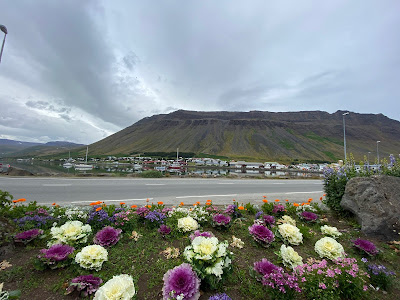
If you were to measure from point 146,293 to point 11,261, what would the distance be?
6.42 feet

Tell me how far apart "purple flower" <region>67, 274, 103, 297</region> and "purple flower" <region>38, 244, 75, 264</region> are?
52cm

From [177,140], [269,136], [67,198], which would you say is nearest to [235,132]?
[269,136]

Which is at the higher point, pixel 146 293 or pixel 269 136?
pixel 269 136

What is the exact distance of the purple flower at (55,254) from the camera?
237 centimetres

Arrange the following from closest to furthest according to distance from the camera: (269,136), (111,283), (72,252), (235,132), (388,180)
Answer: (111,283) → (72,252) → (388,180) → (269,136) → (235,132)

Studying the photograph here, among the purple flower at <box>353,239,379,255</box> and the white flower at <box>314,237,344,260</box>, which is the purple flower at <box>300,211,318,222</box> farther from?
the white flower at <box>314,237,344,260</box>

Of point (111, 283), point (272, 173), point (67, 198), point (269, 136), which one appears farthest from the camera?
point (269, 136)

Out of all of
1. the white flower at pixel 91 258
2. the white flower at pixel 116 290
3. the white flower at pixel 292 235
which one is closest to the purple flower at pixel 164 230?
the white flower at pixel 91 258

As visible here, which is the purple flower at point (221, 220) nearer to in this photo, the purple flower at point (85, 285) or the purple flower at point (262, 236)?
the purple flower at point (262, 236)

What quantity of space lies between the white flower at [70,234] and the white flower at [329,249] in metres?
3.72

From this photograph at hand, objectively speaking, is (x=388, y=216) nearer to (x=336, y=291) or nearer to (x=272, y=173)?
(x=336, y=291)

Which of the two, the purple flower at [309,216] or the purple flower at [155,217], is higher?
the purple flower at [155,217]

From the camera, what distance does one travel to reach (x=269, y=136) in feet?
448

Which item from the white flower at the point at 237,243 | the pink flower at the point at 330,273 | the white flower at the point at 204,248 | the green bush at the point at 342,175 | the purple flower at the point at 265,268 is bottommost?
the white flower at the point at 237,243
